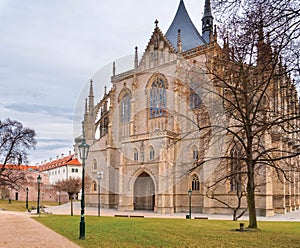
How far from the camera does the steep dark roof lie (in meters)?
47.4

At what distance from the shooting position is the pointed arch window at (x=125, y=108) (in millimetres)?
48938

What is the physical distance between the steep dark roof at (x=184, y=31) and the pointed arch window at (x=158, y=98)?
5368mm

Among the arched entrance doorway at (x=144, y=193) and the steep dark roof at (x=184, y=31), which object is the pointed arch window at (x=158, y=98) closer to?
the steep dark roof at (x=184, y=31)

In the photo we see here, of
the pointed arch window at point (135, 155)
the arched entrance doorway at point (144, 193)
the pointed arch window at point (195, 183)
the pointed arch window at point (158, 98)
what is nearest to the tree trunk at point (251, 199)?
the pointed arch window at point (195, 183)

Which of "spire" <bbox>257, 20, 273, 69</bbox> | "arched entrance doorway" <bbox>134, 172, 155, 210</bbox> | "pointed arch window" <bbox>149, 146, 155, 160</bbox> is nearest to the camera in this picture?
"spire" <bbox>257, 20, 273, 69</bbox>

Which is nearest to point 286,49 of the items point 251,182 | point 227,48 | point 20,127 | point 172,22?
point 227,48

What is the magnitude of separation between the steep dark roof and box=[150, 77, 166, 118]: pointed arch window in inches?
211

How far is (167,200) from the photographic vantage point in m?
38.9

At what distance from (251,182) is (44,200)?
6757 cm

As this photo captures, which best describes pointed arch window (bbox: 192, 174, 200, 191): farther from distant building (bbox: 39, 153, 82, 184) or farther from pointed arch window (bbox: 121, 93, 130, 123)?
distant building (bbox: 39, 153, 82, 184)

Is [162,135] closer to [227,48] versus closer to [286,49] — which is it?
[227,48]

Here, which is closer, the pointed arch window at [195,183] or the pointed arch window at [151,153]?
the pointed arch window at [195,183]

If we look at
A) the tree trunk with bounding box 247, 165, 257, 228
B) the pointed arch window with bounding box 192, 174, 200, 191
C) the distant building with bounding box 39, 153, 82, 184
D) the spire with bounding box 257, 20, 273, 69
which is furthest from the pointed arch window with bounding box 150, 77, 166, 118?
the distant building with bounding box 39, 153, 82, 184

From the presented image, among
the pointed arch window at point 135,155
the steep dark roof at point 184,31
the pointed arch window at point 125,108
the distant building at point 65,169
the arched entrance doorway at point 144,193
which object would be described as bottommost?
the arched entrance doorway at point 144,193
